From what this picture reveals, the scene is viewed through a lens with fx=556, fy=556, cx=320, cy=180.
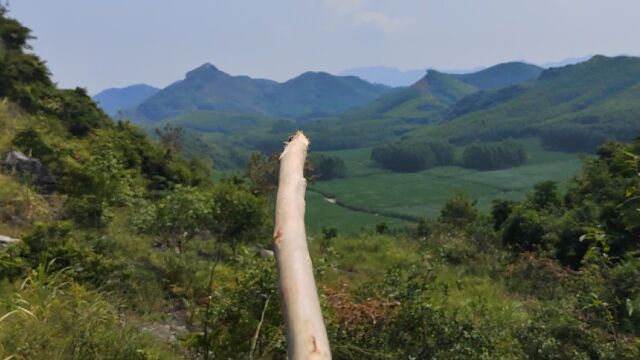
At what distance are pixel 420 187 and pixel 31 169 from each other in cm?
8914

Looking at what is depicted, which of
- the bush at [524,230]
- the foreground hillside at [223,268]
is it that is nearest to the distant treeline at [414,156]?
the foreground hillside at [223,268]

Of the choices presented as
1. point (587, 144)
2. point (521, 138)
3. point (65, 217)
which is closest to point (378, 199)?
point (587, 144)

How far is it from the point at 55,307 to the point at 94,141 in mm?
12981

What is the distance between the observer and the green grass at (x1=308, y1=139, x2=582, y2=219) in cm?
8325

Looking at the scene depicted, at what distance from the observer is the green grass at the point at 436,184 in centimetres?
8325

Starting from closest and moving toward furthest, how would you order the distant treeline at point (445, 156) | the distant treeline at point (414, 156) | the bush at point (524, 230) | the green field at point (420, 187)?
the bush at point (524, 230) < the green field at point (420, 187) < the distant treeline at point (445, 156) < the distant treeline at point (414, 156)

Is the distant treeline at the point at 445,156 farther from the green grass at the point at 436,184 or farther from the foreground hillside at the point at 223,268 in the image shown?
the foreground hillside at the point at 223,268

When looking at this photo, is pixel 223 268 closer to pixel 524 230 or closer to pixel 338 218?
pixel 524 230

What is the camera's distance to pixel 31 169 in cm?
1102

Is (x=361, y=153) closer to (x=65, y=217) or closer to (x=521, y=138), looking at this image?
(x=521, y=138)

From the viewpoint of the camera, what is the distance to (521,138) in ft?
462

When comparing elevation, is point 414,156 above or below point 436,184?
above

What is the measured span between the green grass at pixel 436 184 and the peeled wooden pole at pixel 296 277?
72537 millimetres

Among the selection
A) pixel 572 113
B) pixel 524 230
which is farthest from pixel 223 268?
pixel 572 113
